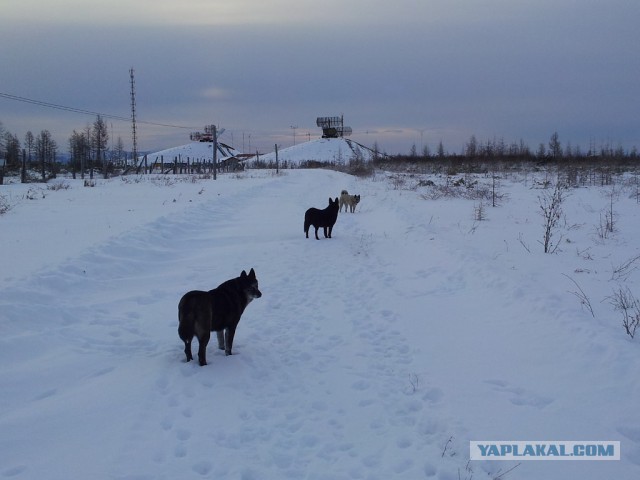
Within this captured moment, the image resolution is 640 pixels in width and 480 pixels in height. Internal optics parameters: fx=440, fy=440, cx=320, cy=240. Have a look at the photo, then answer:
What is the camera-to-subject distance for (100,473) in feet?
10.6

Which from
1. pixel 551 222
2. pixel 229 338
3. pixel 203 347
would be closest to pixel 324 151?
pixel 551 222

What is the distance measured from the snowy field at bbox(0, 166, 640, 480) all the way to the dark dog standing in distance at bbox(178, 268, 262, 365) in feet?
0.82

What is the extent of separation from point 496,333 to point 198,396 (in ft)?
13.7

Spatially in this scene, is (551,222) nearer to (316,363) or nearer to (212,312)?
(316,363)

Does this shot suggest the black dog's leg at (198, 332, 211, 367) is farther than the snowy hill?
No

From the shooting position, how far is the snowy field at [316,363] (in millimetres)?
3586

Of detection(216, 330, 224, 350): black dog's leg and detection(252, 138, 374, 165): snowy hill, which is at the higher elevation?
detection(252, 138, 374, 165): snowy hill

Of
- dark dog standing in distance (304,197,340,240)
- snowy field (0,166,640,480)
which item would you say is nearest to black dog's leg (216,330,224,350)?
snowy field (0,166,640,480)

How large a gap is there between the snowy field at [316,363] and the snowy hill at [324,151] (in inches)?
3986

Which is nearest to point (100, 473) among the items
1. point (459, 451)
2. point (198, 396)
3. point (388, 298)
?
point (198, 396)

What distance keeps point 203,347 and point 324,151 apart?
118854 mm

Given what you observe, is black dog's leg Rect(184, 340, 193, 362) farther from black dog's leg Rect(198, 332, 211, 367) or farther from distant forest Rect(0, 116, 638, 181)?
distant forest Rect(0, 116, 638, 181)

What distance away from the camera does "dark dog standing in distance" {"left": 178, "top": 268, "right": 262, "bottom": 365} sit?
15.8 ft

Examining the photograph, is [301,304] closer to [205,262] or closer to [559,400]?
[205,262]
